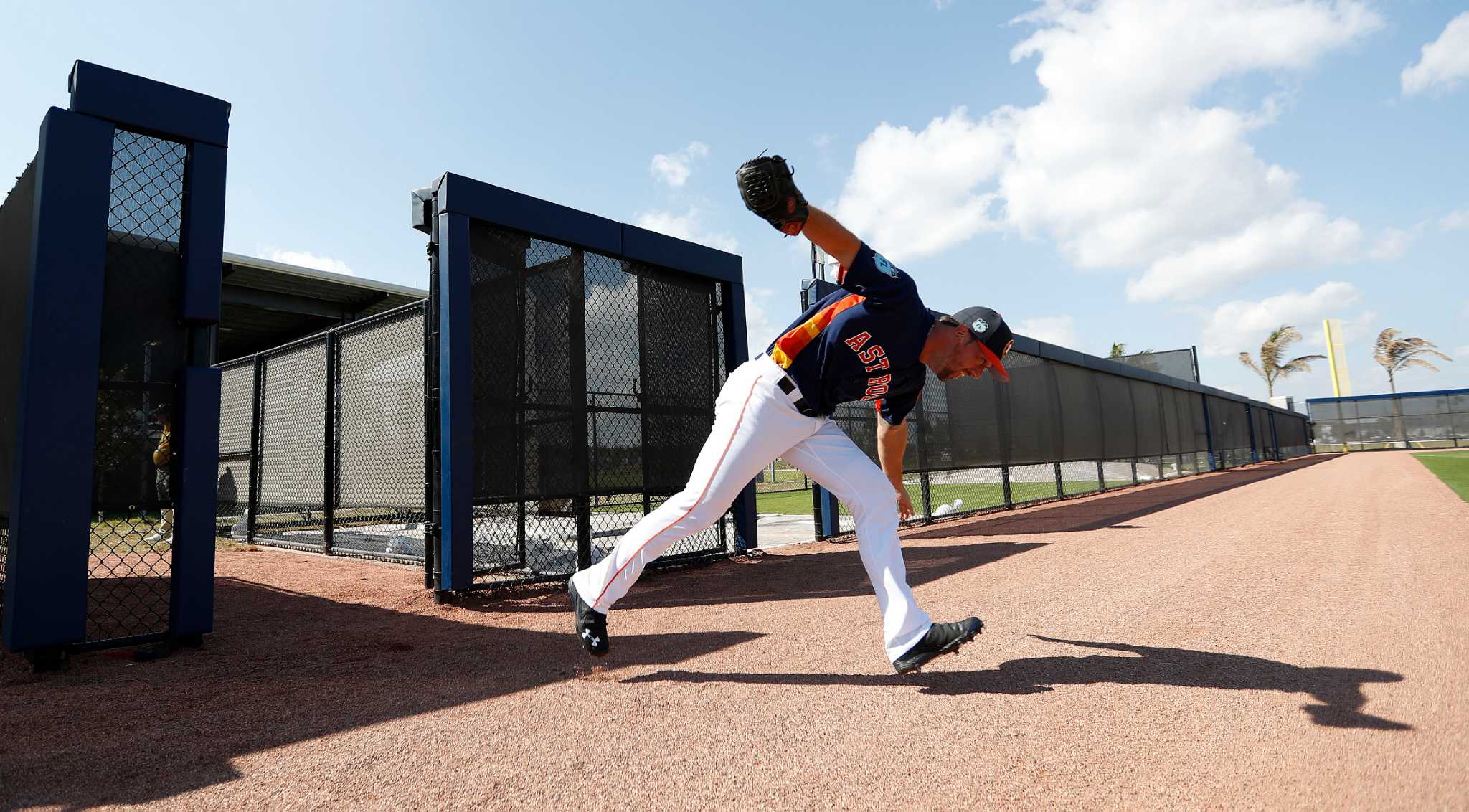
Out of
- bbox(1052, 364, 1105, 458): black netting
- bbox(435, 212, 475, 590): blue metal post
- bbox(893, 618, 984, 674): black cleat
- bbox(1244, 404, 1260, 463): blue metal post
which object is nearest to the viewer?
bbox(893, 618, 984, 674): black cleat

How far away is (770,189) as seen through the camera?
2025 millimetres

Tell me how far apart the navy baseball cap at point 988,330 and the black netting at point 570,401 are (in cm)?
309

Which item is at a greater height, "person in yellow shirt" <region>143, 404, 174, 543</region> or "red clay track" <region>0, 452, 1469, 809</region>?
"person in yellow shirt" <region>143, 404, 174, 543</region>

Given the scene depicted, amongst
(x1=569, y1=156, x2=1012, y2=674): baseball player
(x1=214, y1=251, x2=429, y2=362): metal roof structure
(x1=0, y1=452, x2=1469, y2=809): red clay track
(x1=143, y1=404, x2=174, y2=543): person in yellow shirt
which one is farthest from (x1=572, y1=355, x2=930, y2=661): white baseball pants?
(x1=214, y1=251, x2=429, y2=362): metal roof structure

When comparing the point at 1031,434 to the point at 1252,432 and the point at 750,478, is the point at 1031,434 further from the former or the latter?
the point at 1252,432

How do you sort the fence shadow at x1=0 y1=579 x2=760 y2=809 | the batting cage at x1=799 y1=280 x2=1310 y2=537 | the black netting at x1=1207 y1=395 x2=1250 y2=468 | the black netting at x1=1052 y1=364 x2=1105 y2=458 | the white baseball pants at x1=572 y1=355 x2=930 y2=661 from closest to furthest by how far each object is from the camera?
the fence shadow at x1=0 y1=579 x2=760 y2=809, the white baseball pants at x1=572 y1=355 x2=930 y2=661, the batting cage at x1=799 y1=280 x2=1310 y2=537, the black netting at x1=1052 y1=364 x2=1105 y2=458, the black netting at x1=1207 y1=395 x2=1250 y2=468

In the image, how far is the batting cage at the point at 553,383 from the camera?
442 cm

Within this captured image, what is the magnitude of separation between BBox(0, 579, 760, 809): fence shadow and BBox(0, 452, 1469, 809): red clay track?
0.04 ft

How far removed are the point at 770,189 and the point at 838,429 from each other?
3.28ft

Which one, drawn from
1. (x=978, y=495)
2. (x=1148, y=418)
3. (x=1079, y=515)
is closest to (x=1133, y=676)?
(x=1079, y=515)

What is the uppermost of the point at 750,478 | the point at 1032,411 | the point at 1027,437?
the point at 1032,411

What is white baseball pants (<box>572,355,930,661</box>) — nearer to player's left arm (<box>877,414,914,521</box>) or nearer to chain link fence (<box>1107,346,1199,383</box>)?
player's left arm (<box>877,414,914,521</box>)

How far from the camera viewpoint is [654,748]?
1933mm

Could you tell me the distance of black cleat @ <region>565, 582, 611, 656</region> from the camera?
8.84ft
